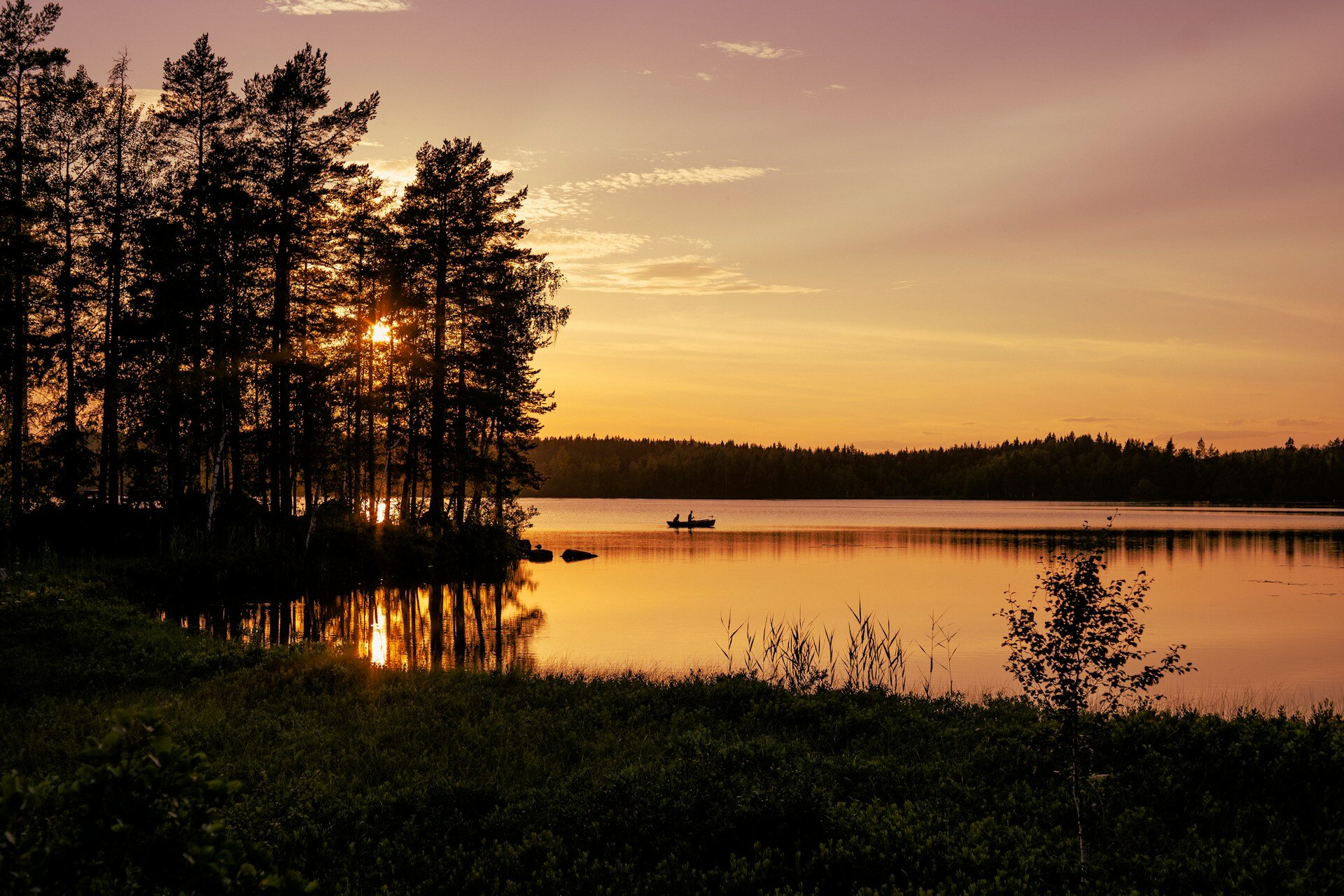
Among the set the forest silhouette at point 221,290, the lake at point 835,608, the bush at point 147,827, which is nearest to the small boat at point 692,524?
the lake at point 835,608

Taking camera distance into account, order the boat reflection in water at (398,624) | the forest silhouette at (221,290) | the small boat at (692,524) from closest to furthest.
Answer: the boat reflection in water at (398,624)
the forest silhouette at (221,290)
the small boat at (692,524)

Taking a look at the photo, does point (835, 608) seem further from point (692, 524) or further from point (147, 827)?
point (692, 524)

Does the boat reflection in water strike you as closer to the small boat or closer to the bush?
the bush

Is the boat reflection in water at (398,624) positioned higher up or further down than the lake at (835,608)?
higher up

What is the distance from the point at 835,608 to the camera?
1387 inches

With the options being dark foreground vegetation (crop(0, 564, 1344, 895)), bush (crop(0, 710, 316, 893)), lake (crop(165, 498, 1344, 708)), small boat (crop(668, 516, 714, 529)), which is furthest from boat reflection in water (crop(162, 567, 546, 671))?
small boat (crop(668, 516, 714, 529))

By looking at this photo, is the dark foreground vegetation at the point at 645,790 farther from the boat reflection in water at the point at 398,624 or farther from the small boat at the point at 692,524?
the small boat at the point at 692,524

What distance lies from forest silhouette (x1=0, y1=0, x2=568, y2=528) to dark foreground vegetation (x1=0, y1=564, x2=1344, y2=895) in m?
22.8

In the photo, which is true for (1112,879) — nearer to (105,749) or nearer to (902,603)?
(105,749)

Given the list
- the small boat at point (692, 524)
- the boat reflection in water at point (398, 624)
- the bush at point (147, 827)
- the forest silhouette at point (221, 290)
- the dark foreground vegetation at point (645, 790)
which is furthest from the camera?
the small boat at point (692, 524)

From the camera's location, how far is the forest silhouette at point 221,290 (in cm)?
3534

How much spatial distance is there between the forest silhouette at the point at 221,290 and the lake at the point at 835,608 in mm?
9972

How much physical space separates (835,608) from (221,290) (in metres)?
27.8

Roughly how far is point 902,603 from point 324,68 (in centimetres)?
3349
